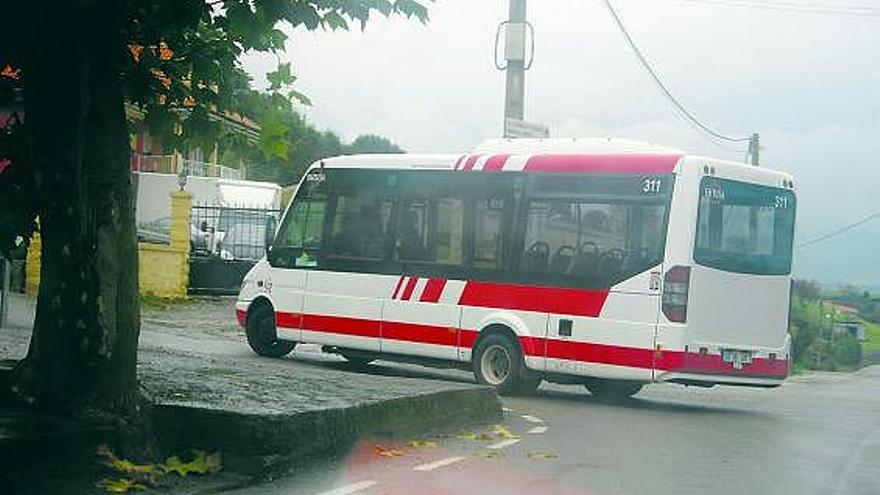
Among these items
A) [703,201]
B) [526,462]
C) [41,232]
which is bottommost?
[526,462]

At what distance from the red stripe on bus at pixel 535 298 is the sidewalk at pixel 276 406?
2390 mm

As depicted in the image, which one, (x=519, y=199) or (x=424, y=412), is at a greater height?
(x=519, y=199)

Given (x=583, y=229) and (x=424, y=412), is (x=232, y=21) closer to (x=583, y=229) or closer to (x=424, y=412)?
(x=424, y=412)

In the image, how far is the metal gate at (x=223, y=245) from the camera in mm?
28172

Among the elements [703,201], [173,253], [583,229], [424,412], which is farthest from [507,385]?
[173,253]

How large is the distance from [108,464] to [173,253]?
18.9 metres

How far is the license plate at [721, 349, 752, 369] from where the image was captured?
1456cm

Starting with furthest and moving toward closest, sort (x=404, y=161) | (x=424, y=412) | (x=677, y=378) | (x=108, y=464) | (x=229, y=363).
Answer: (x=404, y=161) → (x=677, y=378) → (x=229, y=363) → (x=424, y=412) → (x=108, y=464)

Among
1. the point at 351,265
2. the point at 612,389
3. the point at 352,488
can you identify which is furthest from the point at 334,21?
the point at 612,389

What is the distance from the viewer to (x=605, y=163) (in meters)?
14.9

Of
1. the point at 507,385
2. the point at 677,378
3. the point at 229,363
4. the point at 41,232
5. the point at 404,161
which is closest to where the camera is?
the point at 41,232

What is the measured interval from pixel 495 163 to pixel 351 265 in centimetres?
247

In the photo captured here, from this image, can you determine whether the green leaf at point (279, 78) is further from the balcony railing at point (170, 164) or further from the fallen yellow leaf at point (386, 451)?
the fallen yellow leaf at point (386, 451)

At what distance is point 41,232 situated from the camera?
28.5 ft
